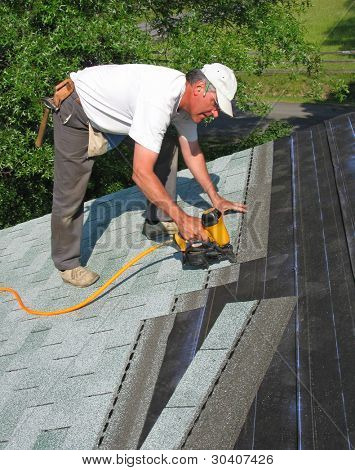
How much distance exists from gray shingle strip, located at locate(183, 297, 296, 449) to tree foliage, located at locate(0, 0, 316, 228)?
6804mm

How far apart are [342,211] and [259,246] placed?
2.28ft

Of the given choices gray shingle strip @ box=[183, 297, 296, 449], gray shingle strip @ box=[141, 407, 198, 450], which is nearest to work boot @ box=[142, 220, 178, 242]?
gray shingle strip @ box=[183, 297, 296, 449]

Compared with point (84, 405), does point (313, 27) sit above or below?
below

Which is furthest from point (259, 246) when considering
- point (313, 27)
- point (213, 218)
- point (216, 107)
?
point (313, 27)

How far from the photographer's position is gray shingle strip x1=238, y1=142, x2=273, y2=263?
14.2 ft

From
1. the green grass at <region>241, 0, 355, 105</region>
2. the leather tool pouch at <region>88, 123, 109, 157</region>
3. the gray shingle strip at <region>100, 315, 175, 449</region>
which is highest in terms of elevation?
the leather tool pouch at <region>88, 123, 109, 157</region>

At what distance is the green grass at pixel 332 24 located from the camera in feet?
94.1

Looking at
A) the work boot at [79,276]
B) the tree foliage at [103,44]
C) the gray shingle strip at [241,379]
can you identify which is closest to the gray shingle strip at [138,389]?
the gray shingle strip at [241,379]

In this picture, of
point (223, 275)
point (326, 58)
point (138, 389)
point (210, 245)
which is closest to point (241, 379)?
point (138, 389)

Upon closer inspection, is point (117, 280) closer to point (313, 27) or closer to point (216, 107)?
point (216, 107)

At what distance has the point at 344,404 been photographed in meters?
2.56

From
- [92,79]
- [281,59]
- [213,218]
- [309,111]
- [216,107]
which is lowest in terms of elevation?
[309,111]

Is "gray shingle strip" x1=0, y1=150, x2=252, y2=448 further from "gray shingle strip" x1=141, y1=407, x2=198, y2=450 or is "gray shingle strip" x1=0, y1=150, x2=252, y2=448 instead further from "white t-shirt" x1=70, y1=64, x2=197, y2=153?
"white t-shirt" x1=70, y1=64, x2=197, y2=153

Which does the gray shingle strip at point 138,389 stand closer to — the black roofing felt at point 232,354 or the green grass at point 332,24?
the black roofing felt at point 232,354
